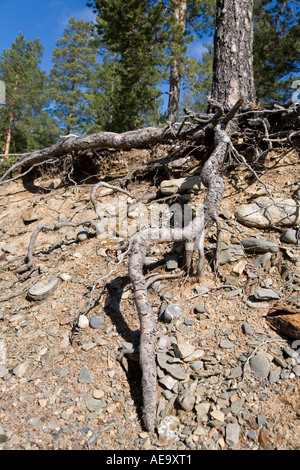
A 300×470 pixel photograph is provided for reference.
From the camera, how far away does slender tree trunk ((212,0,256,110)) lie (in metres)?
3.58

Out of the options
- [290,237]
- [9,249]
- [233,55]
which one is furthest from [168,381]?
[233,55]

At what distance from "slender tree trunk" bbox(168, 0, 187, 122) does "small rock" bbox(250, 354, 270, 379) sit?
5334 millimetres

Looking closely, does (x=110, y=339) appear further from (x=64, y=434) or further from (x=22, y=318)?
(x=22, y=318)

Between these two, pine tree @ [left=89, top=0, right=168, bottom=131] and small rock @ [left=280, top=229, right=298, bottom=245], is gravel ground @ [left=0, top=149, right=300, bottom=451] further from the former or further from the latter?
pine tree @ [left=89, top=0, right=168, bottom=131]

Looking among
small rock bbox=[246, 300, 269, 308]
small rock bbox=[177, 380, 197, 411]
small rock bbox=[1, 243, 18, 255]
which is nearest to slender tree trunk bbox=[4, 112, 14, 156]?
small rock bbox=[1, 243, 18, 255]

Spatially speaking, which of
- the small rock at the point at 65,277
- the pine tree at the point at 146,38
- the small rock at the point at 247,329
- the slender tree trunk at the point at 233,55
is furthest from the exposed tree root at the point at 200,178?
the pine tree at the point at 146,38

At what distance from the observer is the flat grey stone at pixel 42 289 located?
2.60 metres

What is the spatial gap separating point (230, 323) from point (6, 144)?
15.7 metres

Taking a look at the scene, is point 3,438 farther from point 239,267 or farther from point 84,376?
point 239,267

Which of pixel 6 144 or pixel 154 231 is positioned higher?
pixel 6 144

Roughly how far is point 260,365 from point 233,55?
147 inches

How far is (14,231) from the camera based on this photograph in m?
3.91

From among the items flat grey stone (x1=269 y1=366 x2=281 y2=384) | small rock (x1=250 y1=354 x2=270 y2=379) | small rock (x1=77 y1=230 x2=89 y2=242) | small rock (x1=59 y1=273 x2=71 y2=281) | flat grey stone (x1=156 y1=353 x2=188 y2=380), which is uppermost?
small rock (x1=77 y1=230 x2=89 y2=242)
